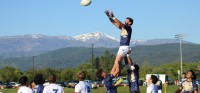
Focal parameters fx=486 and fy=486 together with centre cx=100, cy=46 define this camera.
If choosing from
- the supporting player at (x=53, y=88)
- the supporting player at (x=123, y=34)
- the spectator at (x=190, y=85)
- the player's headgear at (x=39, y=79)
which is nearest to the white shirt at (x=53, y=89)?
the supporting player at (x=53, y=88)

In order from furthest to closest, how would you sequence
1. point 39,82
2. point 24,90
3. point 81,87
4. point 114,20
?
point 114,20 → point 39,82 → point 81,87 → point 24,90

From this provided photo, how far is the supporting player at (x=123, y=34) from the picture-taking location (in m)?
18.4

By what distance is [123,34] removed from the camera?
18.5 m

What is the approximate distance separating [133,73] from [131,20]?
6.58 ft

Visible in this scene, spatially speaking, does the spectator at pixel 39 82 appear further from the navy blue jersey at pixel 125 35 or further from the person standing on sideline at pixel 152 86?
the person standing on sideline at pixel 152 86

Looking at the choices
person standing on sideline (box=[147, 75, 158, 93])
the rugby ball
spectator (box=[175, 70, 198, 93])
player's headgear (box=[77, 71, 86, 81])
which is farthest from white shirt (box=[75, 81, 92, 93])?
the rugby ball

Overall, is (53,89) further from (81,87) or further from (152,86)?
A: (152,86)

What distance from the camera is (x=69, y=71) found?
529 feet

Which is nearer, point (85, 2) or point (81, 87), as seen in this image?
point (81, 87)

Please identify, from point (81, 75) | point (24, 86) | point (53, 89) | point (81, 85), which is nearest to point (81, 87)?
point (81, 85)

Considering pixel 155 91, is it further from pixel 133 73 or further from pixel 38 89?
pixel 38 89

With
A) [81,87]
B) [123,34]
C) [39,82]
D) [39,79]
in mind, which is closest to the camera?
[81,87]

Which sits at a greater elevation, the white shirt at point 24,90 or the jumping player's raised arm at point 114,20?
the jumping player's raised arm at point 114,20

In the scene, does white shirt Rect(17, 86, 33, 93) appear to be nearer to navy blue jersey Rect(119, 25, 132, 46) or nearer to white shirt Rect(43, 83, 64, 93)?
white shirt Rect(43, 83, 64, 93)
